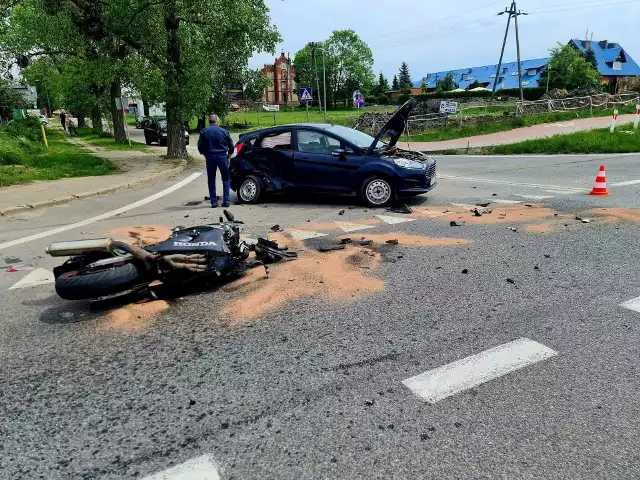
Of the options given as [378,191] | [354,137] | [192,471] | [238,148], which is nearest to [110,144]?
[238,148]

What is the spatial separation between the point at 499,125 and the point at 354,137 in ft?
78.8

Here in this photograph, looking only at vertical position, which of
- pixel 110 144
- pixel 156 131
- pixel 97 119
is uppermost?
pixel 97 119

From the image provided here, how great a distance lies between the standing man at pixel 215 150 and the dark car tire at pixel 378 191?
289cm

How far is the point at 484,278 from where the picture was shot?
5.27 metres

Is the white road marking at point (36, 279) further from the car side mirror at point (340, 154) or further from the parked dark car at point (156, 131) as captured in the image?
the parked dark car at point (156, 131)

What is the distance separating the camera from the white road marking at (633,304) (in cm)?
435

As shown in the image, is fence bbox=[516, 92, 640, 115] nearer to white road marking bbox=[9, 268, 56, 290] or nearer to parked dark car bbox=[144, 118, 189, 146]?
parked dark car bbox=[144, 118, 189, 146]

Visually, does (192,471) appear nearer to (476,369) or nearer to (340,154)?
(476,369)

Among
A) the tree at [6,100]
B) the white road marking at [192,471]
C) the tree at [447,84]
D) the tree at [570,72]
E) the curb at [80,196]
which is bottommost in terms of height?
the white road marking at [192,471]

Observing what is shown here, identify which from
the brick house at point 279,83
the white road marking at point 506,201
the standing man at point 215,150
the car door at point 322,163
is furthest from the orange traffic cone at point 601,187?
the brick house at point 279,83

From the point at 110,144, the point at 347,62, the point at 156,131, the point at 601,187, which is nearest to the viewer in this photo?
the point at 601,187

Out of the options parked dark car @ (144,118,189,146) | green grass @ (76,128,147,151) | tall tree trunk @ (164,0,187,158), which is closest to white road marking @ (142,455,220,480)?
tall tree trunk @ (164,0,187,158)

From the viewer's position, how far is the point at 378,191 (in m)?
9.42

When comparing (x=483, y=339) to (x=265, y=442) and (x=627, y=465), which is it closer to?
(x=627, y=465)
